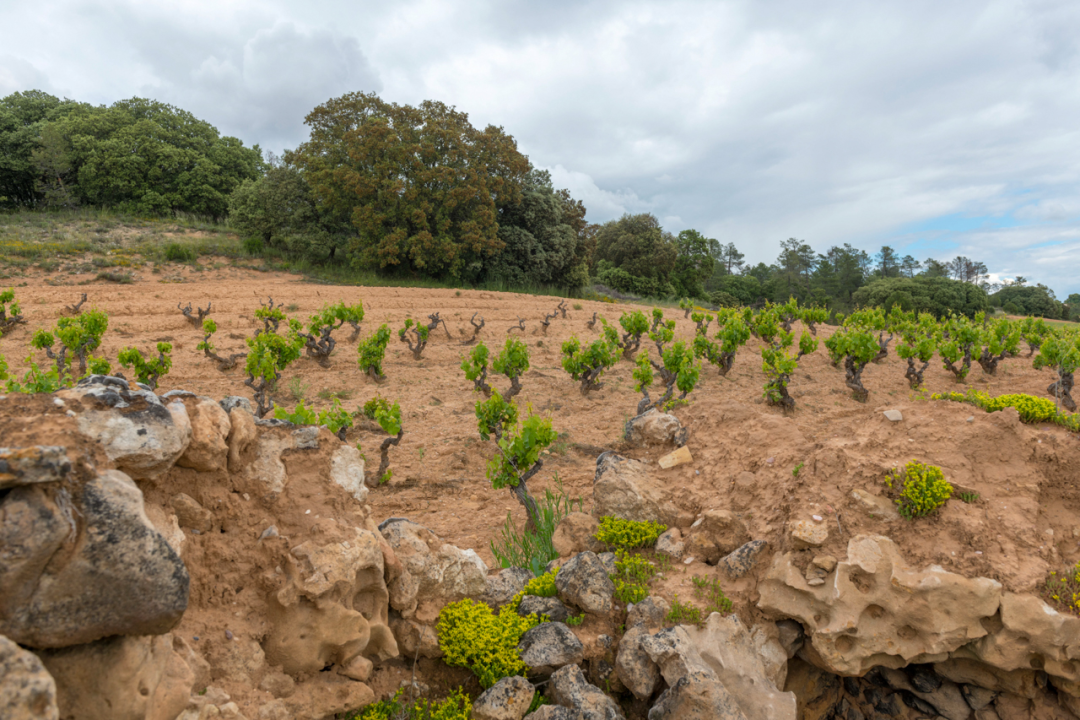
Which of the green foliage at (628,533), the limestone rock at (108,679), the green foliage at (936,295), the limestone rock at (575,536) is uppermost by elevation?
the green foliage at (936,295)

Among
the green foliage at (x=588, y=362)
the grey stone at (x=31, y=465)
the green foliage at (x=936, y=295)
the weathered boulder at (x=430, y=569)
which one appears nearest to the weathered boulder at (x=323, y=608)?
the weathered boulder at (x=430, y=569)

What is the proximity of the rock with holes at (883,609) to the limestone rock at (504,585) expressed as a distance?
210cm

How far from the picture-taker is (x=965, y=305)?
36562 mm

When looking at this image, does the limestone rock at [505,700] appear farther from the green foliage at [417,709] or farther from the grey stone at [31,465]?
the grey stone at [31,465]

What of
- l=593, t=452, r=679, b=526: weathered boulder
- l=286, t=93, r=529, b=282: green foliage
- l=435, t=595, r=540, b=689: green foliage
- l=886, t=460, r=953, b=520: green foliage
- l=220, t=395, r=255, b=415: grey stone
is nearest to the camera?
l=220, t=395, r=255, b=415: grey stone

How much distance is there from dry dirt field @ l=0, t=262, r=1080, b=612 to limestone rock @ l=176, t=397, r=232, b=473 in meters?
3.31

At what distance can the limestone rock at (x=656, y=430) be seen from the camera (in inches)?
287

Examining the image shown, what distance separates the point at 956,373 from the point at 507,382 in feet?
37.7

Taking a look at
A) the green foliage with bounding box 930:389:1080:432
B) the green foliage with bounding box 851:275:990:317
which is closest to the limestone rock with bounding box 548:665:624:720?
the green foliage with bounding box 930:389:1080:432

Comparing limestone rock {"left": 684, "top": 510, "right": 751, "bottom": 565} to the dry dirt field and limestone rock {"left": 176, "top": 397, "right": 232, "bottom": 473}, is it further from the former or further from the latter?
limestone rock {"left": 176, "top": 397, "right": 232, "bottom": 473}

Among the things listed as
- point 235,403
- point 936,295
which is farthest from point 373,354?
point 936,295

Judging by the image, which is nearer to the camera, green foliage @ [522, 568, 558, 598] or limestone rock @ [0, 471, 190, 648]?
limestone rock @ [0, 471, 190, 648]

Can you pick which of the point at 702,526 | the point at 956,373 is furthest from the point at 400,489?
the point at 956,373

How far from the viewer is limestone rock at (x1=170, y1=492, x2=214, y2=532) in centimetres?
334
